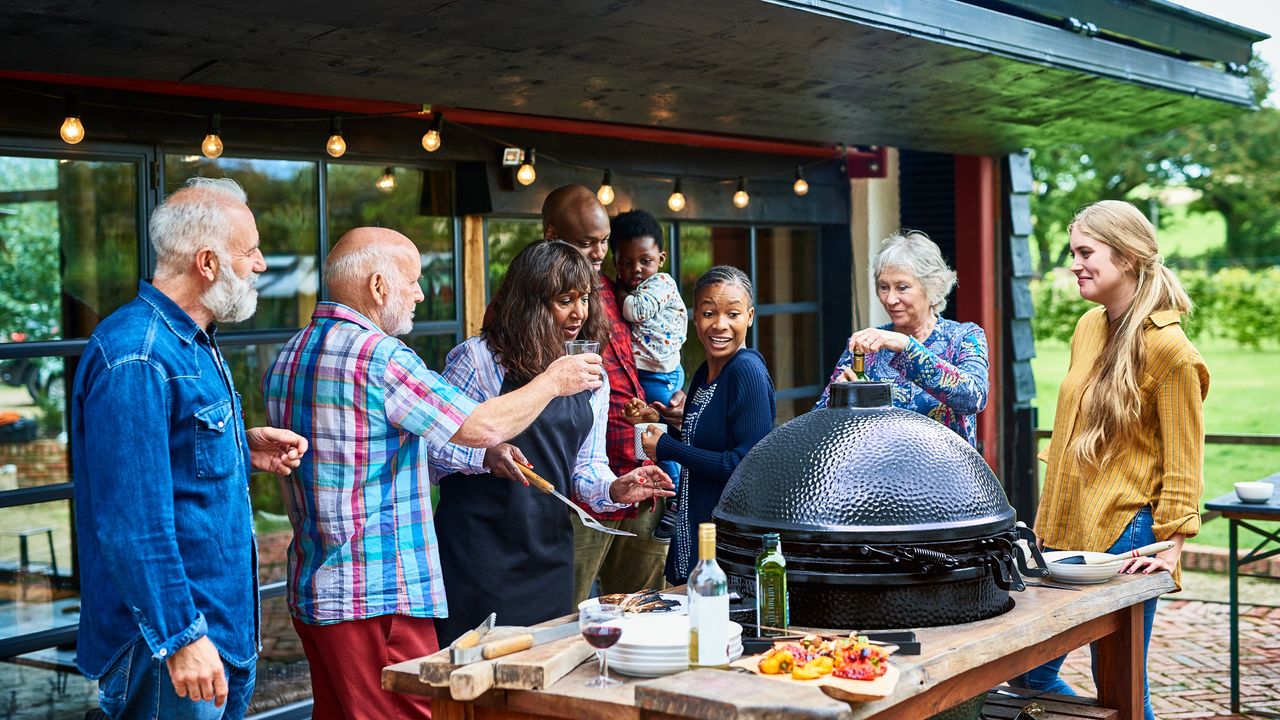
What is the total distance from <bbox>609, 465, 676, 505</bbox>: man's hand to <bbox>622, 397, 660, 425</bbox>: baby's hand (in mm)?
575

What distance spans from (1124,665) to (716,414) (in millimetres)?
1434

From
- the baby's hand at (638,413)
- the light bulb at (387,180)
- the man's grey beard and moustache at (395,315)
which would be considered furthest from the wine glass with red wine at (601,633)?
the light bulb at (387,180)

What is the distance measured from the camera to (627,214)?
5.05 meters

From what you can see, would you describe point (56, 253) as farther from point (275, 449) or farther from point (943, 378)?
point (943, 378)

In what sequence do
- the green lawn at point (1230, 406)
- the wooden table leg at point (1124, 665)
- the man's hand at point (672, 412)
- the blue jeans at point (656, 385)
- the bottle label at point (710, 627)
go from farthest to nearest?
the green lawn at point (1230, 406), the blue jeans at point (656, 385), the man's hand at point (672, 412), the wooden table leg at point (1124, 665), the bottle label at point (710, 627)

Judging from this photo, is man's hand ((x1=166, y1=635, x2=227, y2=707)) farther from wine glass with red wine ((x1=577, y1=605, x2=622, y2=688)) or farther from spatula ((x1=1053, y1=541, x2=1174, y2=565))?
spatula ((x1=1053, y1=541, x2=1174, y2=565))

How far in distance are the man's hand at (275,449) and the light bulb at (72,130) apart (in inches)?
70.3

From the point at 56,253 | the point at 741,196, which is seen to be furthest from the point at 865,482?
the point at 56,253

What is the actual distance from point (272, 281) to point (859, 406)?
475cm

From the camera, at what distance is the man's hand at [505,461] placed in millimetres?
3674

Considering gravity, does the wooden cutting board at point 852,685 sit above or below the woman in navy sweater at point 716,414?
below

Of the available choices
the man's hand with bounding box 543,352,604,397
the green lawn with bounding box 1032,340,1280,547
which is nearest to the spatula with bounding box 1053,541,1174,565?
the man's hand with bounding box 543,352,604,397

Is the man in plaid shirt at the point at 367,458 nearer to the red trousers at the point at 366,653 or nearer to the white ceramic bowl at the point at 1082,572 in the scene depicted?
the red trousers at the point at 366,653

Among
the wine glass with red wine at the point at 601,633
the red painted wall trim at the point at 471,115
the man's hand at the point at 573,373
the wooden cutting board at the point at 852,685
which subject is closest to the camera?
the wooden cutting board at the point at 852,685
